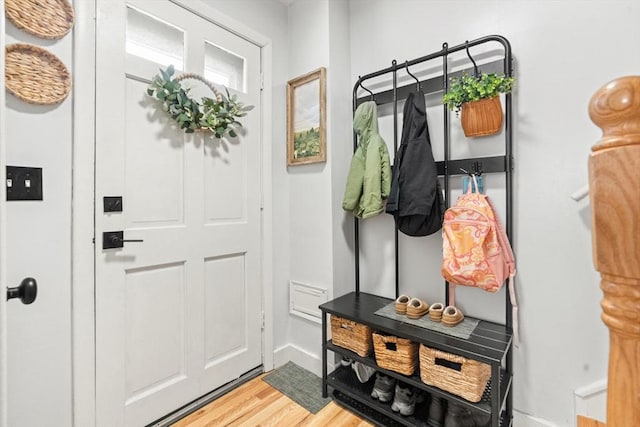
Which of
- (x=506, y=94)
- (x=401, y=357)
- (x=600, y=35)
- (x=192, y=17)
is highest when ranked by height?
(x=192, y=17)

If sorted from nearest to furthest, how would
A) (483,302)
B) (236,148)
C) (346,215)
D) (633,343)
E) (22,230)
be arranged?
(633,343) < (22,230) < (483,302) < (236,148) < (346,215)

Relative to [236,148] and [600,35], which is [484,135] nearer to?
[600,35]

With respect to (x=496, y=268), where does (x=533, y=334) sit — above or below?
below

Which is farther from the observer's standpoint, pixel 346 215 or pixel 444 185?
pixel 346 215

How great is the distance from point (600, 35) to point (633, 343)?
1523 mm

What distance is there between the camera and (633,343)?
360mm

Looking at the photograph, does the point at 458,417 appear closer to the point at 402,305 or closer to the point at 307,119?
the point at 402,305

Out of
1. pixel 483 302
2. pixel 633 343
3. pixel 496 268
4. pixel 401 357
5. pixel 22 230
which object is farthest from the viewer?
pixel 483 302

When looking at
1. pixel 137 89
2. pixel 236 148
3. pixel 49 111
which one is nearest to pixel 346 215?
pixel 236 148

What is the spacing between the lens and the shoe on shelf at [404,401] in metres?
1.49

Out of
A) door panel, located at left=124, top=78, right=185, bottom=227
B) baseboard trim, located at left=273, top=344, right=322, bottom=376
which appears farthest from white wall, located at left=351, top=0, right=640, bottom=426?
door panel, located at left=124, top=78, right=185, bottom=227

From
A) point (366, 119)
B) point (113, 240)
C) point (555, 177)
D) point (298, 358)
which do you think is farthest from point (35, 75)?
point (555, 177)

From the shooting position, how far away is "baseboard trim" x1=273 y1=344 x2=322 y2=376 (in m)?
2.04

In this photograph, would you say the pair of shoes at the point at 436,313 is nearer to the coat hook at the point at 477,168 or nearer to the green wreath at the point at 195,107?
the coat hook at the point at 477,168
